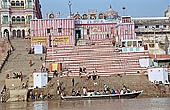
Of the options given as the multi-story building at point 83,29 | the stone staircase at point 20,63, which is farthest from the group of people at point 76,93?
the multi-story building at point 83,29

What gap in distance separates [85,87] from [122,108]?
1164 centimetres

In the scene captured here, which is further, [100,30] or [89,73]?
[100,30]

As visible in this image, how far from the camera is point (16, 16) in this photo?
6600cm

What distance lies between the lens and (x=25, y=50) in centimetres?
4991

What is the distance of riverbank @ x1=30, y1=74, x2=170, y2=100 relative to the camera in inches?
1379

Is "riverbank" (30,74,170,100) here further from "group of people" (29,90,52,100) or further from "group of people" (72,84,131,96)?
"group of people" (72,84,131,96)

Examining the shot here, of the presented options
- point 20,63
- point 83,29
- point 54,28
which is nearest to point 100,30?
point 83,29

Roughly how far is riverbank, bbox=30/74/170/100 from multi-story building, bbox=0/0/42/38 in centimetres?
2923

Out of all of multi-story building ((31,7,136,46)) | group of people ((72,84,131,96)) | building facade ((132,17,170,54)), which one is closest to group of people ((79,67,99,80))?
group of people ((72,84,131,96))

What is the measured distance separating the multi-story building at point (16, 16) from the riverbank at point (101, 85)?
29226 mm

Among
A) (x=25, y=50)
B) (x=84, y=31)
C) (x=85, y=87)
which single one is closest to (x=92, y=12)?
(x=84, y=31)

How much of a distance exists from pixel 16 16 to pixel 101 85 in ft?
111

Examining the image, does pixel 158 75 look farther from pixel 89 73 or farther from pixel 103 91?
pixel 103 91

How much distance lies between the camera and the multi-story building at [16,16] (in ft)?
213
